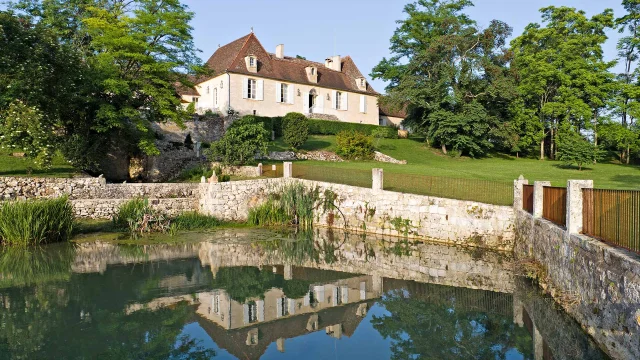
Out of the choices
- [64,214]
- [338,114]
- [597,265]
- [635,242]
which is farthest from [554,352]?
[338,114]

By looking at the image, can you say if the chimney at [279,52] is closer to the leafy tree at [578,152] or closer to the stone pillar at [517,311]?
the leafy tree at [578,152]

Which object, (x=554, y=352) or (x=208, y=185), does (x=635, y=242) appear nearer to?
(x=554, y=352)

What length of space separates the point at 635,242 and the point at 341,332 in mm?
4751

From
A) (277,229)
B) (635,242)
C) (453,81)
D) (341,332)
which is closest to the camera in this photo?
(635,242)

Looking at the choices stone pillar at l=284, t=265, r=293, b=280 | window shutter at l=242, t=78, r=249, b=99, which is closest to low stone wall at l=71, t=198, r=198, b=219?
stone pillar at l=284, t=265, r=293, b=280

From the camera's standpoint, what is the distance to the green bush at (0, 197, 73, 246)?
13961 mm

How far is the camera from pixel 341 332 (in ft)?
26.0

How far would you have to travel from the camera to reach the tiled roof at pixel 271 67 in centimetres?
3841

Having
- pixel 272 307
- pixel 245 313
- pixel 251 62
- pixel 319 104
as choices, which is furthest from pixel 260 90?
pixel 245 313

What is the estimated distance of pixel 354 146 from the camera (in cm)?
3148

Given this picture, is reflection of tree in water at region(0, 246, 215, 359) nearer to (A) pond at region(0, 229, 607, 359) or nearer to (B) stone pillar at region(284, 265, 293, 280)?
(A) pond at region(0, 229, 607, 359)

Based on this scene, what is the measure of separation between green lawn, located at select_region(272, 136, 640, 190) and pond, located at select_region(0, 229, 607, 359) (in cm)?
1205

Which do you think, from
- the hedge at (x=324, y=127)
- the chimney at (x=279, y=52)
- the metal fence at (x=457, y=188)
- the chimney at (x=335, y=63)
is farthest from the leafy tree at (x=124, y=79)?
the chimney at (x=335, y=63)

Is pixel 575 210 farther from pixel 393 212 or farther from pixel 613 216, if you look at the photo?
pixel 393 212
